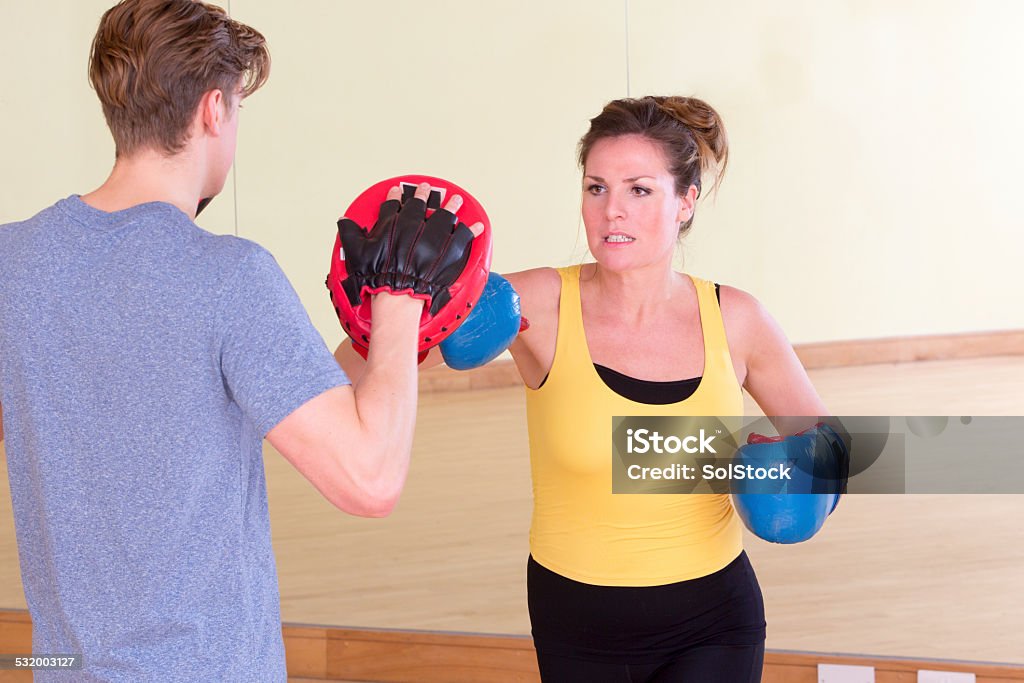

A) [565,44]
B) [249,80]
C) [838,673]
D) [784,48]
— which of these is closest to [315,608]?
[838,673]

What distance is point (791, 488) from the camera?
6.23ft

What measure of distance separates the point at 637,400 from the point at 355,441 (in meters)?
0.89

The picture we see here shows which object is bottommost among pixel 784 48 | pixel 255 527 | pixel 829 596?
pixel 829 596

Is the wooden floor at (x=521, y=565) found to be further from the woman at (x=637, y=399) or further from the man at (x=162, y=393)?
the man at (x=162, y=393)

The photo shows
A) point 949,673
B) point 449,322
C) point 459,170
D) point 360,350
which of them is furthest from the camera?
point 459,170

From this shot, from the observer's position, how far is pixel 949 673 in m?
2.64

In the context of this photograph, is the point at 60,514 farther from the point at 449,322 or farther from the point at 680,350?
the point at 680,350

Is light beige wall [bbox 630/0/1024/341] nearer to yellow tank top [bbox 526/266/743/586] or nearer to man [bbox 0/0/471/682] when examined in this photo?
yellow tank top [bbox 526/266/743/586]

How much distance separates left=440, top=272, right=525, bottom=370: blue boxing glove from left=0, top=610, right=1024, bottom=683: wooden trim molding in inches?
52.8

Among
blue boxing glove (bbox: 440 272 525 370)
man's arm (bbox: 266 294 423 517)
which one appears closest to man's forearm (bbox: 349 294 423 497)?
man's arm (bbox: 266 294 423 517)

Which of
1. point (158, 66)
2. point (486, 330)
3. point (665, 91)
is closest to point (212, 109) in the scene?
point (158, 66)

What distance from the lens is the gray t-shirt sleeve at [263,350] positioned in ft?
3.56

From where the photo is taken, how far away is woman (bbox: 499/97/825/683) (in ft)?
6.11

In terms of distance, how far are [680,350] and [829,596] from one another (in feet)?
5.32
